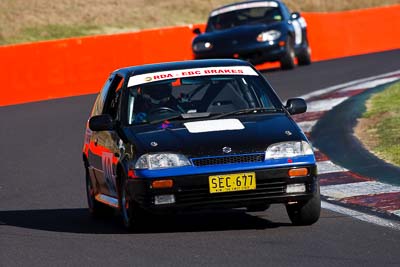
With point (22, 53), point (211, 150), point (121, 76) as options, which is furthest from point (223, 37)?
point (211, 150)

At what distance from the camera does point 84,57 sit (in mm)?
26438

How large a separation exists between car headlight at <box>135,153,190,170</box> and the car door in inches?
24.4

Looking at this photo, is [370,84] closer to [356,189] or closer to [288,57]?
[288,57]

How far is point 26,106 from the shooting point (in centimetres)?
2398

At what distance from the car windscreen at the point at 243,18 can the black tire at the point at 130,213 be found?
18.3 metres

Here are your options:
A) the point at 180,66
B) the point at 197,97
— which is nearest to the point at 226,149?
the point at 197,97

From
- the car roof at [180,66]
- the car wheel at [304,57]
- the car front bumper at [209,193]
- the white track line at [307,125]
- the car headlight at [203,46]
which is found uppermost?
the car roof at [180,66]

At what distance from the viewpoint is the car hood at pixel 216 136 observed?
9.23 meters

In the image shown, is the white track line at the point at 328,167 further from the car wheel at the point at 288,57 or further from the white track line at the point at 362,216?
the car wheel at the point at 288,57

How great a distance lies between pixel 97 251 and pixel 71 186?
4.44 metres

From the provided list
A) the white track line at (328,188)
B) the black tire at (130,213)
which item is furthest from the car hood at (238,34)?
the black tire at (130,213)

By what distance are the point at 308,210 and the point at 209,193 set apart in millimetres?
797

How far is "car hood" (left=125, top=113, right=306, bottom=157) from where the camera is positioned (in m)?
9.23

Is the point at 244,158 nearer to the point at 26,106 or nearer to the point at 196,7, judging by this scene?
the point at 26,106
